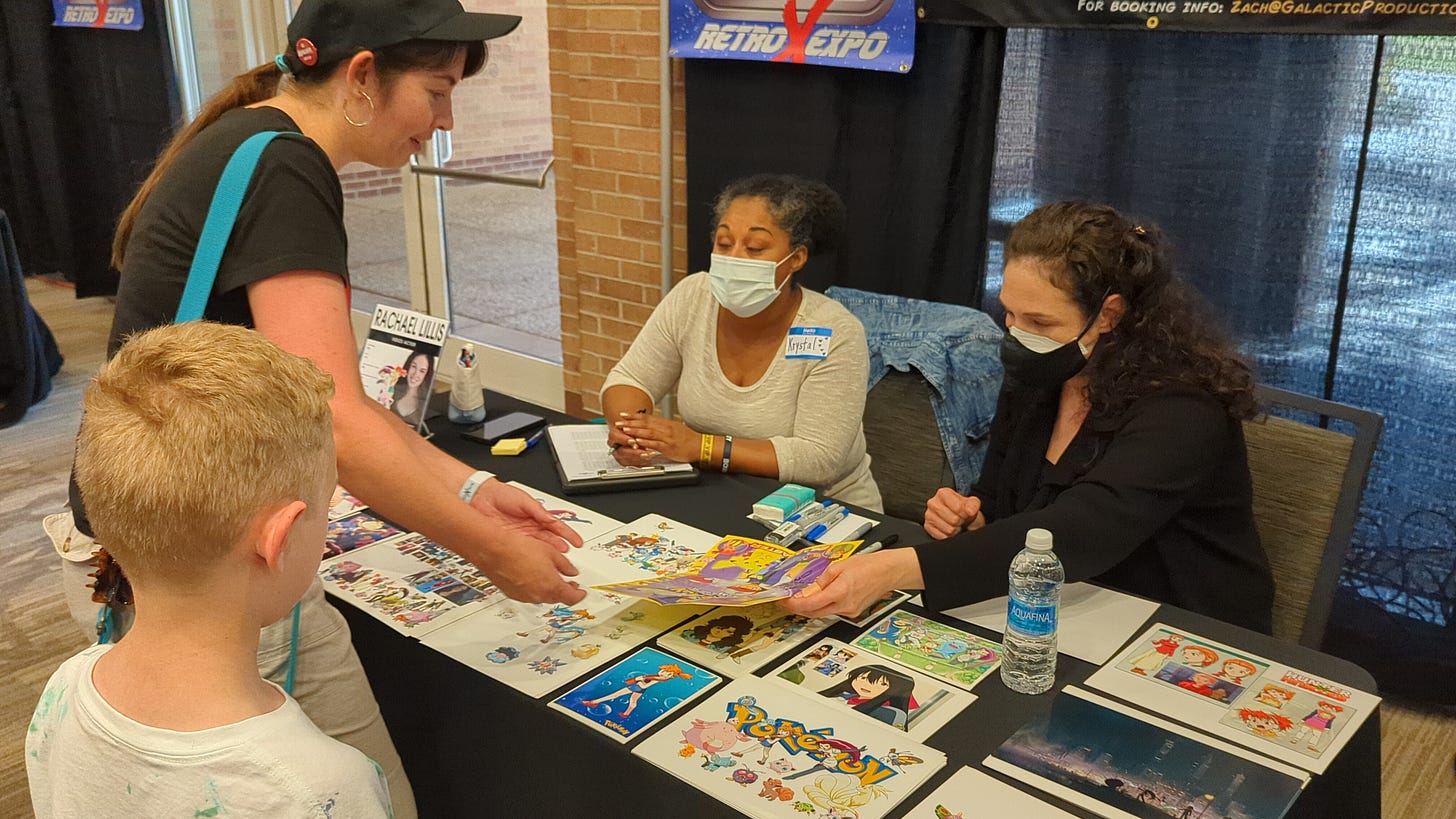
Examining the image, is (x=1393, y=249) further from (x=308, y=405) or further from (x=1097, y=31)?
(x=308, y=405)

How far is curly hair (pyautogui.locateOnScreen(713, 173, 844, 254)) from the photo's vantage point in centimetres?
256

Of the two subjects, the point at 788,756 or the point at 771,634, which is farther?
the point at 771,634

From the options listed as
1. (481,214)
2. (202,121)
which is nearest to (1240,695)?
(202,121)

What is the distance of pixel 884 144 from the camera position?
3332 millimetres

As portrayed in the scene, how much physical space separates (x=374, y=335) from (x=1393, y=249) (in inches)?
94.5

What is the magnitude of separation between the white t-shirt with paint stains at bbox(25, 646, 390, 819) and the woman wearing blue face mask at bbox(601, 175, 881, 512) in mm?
1310

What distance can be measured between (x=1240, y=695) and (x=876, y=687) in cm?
47

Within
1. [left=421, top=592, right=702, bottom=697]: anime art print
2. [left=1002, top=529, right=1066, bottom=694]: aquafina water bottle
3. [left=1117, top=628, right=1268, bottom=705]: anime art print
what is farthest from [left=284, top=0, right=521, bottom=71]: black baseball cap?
[left=1117, top=628, right=1268, bottom=705]: anime art print

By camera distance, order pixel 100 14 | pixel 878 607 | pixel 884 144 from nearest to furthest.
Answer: pixel 878 607, pixel 884 144, pixel 100 14

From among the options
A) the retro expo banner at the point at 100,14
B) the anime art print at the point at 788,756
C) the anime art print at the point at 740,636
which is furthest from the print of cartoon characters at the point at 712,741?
the retro expo banner at the point at 100,14

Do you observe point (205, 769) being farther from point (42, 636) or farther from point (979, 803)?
point (42, 636)

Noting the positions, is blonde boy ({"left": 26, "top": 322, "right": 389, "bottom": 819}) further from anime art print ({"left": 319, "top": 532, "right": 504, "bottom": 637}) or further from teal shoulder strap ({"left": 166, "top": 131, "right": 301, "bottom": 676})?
anime art print ({"left": 319, "top": 532, "right": 504, "bottom": 637})

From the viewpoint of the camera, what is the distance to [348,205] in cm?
584

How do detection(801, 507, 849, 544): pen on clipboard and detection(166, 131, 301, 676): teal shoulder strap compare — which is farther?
detection(801, 507, 849, 544): pen on clipboard
